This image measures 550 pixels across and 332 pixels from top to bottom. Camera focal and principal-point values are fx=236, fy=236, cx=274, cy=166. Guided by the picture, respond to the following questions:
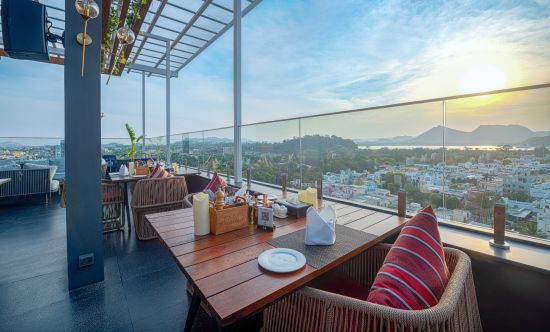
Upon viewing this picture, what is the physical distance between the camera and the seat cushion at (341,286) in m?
1.30

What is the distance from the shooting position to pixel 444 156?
5.56 feet

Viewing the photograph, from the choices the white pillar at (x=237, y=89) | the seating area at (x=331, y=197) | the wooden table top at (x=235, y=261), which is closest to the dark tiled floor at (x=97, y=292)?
the seating area at (x=331, y=197)

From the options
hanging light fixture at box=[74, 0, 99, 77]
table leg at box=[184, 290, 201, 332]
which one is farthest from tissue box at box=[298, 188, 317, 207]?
hanging light fixture at box=[74, 0, 99, 77]

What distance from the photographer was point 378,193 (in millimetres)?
2051

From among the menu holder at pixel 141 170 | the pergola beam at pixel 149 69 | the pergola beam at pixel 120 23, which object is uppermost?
the pergola beam at pixel 149 69

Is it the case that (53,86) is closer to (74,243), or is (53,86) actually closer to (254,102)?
(254,102)

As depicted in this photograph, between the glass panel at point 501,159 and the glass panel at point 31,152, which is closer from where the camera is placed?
the glass panel at point 501,159

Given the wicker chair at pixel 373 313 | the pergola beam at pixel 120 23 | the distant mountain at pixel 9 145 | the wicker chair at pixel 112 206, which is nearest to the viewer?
the wicker chair at pixel 373 313

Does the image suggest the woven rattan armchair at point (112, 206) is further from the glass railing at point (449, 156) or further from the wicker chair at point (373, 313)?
the wicker chair at point (373, 313)

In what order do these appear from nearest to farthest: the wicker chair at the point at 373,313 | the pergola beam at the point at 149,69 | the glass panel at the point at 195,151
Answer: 1. the wicker chair at the point at 373,313
2. the glass panel at the point at 195,151
3. the pergola beam at the point at 149,69

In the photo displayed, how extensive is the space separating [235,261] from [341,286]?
2.27 feet

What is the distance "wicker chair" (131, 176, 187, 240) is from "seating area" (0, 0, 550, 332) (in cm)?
2

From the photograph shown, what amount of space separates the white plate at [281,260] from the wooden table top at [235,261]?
21 mm

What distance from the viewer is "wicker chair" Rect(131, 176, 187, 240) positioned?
3047mm
